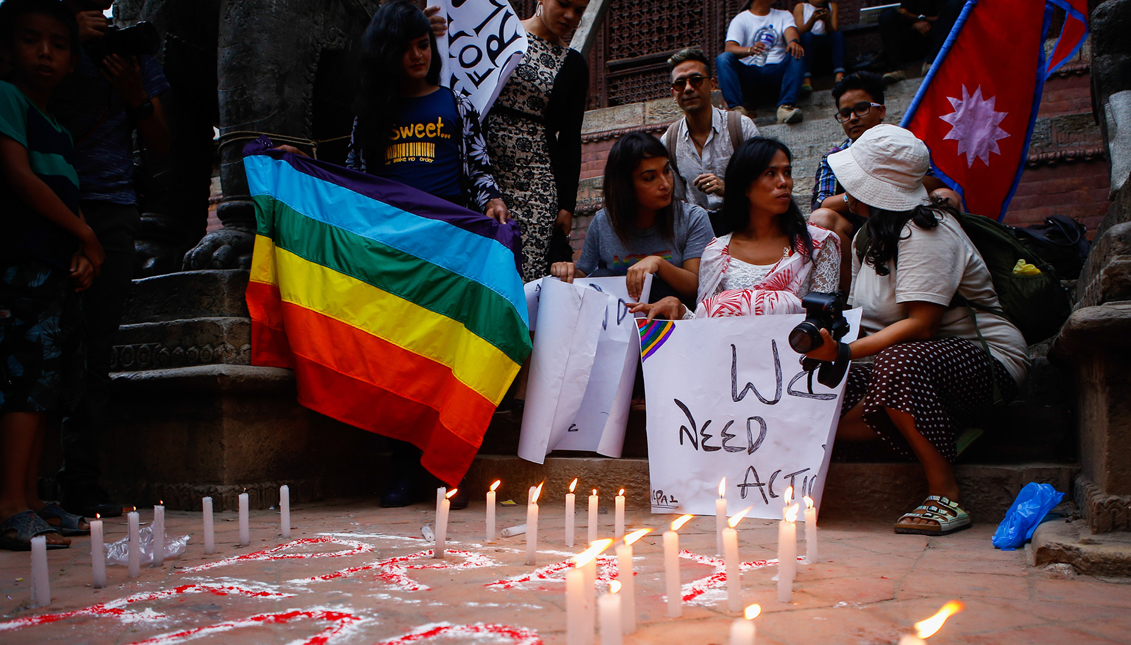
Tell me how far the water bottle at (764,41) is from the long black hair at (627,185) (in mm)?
4756

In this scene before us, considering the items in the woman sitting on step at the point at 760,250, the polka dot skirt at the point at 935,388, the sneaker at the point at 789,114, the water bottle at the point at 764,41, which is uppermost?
the water bottle at the point at 764,41

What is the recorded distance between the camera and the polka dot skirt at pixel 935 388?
112 inches

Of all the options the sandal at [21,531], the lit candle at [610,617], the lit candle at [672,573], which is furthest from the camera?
the sandal at [21,531]

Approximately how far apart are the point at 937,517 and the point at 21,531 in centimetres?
312

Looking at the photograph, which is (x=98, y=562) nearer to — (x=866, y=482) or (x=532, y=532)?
(x=532, y=532)

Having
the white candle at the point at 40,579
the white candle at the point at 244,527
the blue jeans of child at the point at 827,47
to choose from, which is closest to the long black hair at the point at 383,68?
the white candle at the point at 244,527

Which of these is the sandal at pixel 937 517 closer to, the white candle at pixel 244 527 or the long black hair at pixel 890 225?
the long black hair at pixel 890 225

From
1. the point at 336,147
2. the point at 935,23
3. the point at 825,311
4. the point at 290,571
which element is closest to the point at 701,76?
the point at 336,147

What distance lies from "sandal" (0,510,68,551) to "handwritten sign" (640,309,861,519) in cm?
225

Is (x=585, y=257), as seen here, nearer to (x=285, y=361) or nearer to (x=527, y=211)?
(x=527, y=211)

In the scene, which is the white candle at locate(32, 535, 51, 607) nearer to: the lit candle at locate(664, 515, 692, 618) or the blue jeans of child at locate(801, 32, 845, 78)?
the lit candle at locate(664, 515, 692, 618)

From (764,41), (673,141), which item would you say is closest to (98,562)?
(673,141)

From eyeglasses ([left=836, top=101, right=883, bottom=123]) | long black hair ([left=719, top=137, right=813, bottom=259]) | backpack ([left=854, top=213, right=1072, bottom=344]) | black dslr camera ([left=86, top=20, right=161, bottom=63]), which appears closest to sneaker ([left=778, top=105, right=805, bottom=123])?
eyeglasses ([left=836, top=101, right=883, bottom=123])

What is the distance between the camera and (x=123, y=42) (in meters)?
3.48
